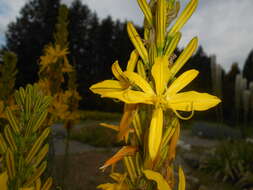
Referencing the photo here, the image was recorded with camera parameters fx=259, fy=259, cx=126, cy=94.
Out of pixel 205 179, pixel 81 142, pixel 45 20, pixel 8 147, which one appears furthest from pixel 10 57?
pixel 45 20

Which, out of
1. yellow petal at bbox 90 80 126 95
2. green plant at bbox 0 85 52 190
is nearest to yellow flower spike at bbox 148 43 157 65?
yellow petal at bbox 90 80 126 95

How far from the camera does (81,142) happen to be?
30.2 ft

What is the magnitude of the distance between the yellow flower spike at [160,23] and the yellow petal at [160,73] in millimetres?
60

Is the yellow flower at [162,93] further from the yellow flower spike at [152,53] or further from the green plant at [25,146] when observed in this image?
the green plant at [25,146]

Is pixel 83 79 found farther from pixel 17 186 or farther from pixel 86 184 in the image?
pixel 17 186

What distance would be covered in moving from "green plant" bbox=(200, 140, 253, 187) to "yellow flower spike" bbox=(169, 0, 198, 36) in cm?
493

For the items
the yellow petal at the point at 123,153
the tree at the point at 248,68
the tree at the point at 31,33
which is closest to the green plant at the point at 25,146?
the yellow petal at the point at 123,153

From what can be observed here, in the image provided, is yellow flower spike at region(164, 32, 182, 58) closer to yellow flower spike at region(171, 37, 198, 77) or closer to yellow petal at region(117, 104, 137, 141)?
yellow flower spike at region(171, 37, 198, 77)

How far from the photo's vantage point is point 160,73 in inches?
24.9

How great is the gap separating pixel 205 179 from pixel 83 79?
72.3 feet

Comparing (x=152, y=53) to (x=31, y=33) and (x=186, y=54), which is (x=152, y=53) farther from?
(x=31, y=33)

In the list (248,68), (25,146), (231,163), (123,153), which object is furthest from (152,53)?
(248,68)

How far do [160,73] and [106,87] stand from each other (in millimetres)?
142

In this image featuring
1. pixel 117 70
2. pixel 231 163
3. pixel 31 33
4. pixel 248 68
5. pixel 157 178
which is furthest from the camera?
pixel 31 33
